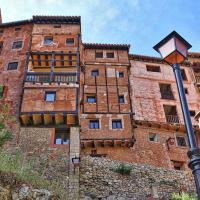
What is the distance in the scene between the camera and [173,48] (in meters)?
6.13

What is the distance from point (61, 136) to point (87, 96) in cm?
985

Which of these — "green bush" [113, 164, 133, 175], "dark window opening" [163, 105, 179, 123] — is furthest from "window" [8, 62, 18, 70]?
"dark window opening" [163, 105, 179, 123]

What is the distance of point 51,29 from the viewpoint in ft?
103

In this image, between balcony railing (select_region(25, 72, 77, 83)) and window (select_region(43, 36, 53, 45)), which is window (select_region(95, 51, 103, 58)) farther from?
balcony railing (select_region(25, 72, 77, 83))

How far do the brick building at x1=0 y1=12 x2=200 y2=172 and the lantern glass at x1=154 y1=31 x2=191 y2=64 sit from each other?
1598 centimetres

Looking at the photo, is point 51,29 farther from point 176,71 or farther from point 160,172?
point 176,71

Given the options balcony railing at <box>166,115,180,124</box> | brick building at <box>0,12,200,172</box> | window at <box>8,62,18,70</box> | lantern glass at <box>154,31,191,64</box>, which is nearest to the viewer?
lantern glass at <box>154,31,191,64</box>

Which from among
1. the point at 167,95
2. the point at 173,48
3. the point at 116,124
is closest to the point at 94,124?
the point at 116,124

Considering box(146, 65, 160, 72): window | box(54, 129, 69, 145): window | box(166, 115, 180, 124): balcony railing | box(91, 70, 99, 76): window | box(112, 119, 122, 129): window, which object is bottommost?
box(54, 129, 69, 145): window

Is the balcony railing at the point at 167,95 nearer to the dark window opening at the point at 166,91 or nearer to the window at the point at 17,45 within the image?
the dark window opening at the point at 166,91

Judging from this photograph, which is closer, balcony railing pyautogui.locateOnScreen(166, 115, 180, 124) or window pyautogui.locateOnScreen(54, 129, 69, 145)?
window pyautogui.locateOnScreen(54, 129, 69, 145)

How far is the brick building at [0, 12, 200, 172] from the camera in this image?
2331 cm

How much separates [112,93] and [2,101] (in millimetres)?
11219

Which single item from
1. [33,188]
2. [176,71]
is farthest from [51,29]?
[176,71]
